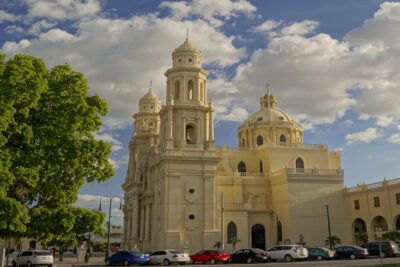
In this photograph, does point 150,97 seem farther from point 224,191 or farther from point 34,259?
point 34,259

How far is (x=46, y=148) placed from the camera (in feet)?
61.0

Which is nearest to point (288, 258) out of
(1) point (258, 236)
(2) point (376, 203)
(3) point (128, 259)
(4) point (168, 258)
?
(4) point (168, 258)

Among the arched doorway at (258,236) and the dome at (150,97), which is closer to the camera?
the arched doorway at (258,236)

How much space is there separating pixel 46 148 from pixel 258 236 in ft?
112

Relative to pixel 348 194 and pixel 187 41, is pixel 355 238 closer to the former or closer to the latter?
pixel 348 194

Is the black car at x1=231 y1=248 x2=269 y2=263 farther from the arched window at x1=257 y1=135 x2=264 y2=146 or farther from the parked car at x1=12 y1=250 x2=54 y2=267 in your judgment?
the arched window at x1=257 y1=135 x2=264 y2=146

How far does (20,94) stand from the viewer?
1717cm

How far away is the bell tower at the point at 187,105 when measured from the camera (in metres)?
46.5

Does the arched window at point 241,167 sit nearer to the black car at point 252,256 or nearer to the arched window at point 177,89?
the arched window at point 177,89

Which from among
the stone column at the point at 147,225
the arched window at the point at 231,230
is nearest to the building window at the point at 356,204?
the arched window at the point at 231,230

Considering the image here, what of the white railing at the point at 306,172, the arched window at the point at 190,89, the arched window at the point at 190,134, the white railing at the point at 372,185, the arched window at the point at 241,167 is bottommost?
the white railing at the point at 372,185

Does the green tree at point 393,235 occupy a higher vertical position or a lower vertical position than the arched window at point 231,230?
lower

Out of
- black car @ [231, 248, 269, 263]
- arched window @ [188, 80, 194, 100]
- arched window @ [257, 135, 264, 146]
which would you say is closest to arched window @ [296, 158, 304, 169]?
arched window @ [257, 135, 264, 146]

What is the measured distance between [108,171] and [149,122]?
43977 mm
